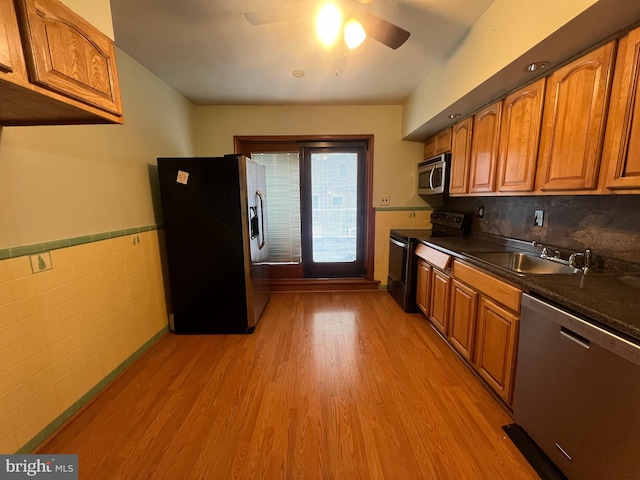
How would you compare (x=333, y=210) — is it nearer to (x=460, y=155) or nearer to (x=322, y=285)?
(x=322, y=285)

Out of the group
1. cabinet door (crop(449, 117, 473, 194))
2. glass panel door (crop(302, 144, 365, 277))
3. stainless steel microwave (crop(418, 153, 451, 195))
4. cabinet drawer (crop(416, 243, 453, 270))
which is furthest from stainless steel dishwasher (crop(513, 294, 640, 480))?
glass panel door (crop(302, 144, 365, 277))

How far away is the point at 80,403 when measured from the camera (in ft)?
5.51

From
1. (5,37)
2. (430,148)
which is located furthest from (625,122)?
(5,37)

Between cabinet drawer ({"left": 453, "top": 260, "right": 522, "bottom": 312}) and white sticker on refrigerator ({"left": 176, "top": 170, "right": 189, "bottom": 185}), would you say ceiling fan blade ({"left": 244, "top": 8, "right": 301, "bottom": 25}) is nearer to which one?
white sticker on refrigerator ({"left": 176, "top": 170, "right": 189, "bottom": 185})

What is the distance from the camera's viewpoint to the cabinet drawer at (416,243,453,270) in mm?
2250

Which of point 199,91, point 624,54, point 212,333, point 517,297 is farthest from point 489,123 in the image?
point 212,333

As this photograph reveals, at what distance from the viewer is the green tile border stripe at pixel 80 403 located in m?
1.40

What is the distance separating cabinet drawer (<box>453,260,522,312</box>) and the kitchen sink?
0.36 feet

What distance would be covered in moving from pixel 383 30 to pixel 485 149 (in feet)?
4.44

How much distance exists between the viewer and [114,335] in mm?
1983

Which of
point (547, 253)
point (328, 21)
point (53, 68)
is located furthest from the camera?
point (547, 253)

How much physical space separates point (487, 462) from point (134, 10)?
333cm

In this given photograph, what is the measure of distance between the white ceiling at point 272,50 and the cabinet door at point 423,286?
75.8 inches

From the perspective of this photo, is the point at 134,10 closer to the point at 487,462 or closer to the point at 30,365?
the point at 30,365
